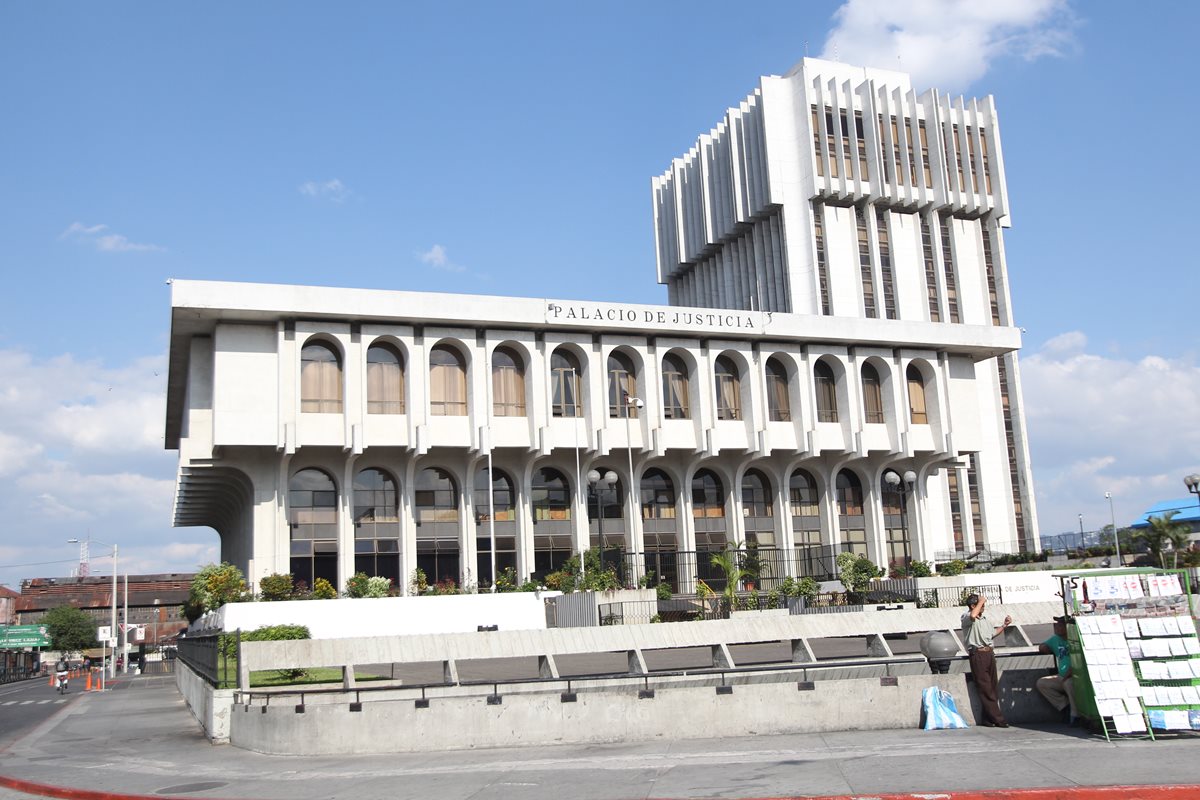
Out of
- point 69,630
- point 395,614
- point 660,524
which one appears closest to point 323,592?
point 395,614

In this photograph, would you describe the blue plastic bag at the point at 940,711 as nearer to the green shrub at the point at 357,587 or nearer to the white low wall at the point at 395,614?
the white low wall at the point at 395,614

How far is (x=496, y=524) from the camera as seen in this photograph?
47.2m

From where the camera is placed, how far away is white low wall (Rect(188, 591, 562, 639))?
36.8 metres

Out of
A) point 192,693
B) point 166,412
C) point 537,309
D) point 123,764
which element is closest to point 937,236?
point 537,309

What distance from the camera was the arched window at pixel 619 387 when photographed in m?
48.4

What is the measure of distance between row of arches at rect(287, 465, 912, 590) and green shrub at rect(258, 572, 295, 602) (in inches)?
173

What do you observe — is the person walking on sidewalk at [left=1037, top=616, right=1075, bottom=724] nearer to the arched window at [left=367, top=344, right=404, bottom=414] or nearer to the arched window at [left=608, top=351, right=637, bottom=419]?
the arched window at [left=367, top=344, right=404, bottom=414]

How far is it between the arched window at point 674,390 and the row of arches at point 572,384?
28mm

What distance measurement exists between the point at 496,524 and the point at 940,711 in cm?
3394

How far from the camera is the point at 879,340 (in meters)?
52.2

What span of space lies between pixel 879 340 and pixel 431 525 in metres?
23.8

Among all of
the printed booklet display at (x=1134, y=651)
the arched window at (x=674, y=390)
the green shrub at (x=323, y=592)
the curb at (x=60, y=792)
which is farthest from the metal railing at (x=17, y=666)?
the printed booklet display at (x=1134, y=651)

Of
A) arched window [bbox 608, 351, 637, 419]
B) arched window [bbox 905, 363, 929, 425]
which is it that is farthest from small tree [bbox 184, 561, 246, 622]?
arched window [bbox 905, 363, 929, 425]

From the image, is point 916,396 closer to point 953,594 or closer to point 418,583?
point 953,594
